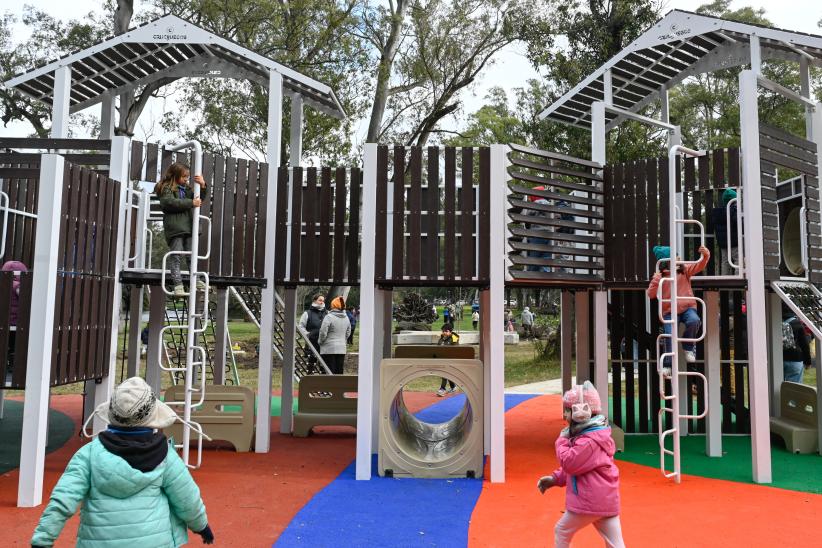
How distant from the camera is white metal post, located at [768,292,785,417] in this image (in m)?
10.2

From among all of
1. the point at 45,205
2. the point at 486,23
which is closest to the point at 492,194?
the point at 45,205

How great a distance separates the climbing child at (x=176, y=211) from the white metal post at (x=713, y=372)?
6.38 m

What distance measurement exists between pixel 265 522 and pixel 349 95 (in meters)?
19.9

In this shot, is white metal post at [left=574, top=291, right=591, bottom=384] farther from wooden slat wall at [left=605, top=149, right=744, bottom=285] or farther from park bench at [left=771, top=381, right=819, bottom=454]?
park bench at [left=771, top=381, right=819, bottom=454]

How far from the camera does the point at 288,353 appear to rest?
10.4m

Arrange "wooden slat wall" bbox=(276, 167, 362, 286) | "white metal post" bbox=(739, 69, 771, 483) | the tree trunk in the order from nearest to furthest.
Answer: "white metal post" bbox=(739, 69, 771, 483), "wooden slat wall" bbox=(276, 167, 362, 286), the tree trunk

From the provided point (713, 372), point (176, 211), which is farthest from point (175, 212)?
point (713, 372)

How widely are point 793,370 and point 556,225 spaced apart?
18.9 ft

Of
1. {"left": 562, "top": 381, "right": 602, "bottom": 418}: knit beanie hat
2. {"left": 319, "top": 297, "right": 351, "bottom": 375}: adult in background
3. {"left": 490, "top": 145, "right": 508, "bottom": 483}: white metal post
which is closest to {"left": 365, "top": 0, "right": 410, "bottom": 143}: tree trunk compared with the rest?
{"left": 319, "top": 297, "right": 351, "bottom": 375}: adult in background

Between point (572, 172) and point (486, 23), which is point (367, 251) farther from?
point (486, 23)

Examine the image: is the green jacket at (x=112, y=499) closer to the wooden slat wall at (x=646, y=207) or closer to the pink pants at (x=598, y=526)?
the pink pants at (x=598, y=526)

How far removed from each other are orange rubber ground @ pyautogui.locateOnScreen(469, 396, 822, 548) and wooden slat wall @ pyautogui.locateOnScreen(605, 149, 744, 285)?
8.26 feet

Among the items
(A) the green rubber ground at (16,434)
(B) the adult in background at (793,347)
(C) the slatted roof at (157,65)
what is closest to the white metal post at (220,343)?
(A) the green rubber ground at (16,434)

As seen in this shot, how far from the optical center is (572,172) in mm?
8617
